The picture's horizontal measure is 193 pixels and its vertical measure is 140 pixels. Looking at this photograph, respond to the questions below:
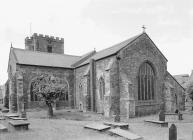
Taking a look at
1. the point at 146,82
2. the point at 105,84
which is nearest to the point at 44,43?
the point at 105,84

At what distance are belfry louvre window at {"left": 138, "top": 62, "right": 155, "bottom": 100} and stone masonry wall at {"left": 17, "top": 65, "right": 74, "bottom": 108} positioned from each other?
41.0 ft

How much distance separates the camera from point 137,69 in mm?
25094

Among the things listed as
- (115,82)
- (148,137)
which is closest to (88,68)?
(115,82)

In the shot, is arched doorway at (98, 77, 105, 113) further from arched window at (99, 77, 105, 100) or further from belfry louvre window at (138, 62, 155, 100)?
belfry louvre window at (138, 62, 155, 100)

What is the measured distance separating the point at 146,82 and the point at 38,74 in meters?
16.6

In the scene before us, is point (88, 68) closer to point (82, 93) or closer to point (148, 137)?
point (82, 93)

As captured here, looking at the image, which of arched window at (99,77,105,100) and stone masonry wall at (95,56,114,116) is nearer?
stone masonry wall at (95,56,114,116)

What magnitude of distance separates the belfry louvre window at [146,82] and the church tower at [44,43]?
25009 millimetres

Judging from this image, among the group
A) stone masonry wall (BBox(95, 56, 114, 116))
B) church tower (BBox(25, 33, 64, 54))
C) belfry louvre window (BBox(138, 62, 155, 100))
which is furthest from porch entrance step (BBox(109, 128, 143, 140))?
church tower (BBox(25, 33, 64, 54))

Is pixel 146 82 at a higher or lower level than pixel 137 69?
lower

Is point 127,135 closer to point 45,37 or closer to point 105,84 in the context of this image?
point 105,84

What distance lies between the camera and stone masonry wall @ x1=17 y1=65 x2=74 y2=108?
2848cm

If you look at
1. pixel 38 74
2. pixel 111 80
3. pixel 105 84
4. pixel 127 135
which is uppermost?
pixel 38 74

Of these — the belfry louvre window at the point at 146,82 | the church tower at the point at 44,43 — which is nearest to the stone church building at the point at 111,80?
the belfry louvre window at the point at 146,82
